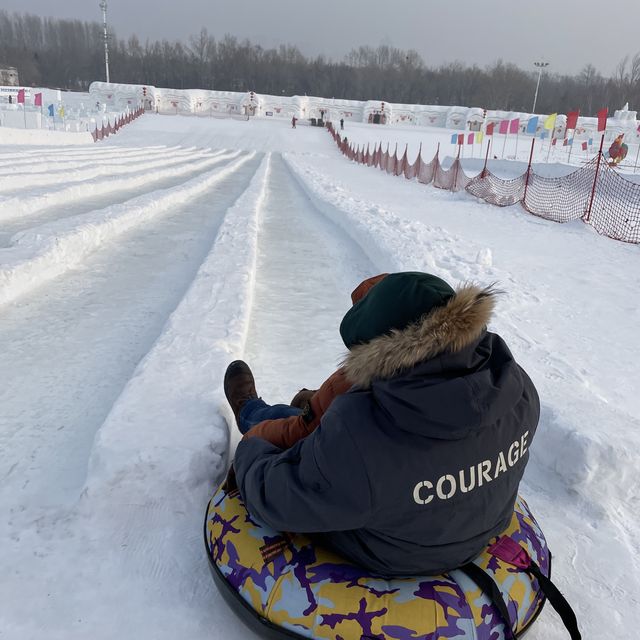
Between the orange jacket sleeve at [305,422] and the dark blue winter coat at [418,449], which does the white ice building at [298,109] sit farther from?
the dark blue winter coat at [418,449]

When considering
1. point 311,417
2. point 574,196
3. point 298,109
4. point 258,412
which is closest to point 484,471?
point 311,417

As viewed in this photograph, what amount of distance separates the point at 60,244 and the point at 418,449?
4.76m

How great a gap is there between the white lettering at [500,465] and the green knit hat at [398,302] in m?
0.45

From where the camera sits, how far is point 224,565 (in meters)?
1.66

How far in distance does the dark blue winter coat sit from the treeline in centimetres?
8679

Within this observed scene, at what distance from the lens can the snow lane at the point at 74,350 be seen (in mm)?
2377

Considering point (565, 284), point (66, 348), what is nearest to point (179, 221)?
point (66, 348)

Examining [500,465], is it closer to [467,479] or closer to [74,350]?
[467,479]

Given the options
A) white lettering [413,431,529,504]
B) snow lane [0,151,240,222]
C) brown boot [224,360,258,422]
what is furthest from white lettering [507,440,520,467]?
snow lane [0,151,240,222]

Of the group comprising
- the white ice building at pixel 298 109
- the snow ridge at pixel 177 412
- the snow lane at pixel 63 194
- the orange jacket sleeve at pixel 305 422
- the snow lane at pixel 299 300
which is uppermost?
the white ice building at pixel 298 109

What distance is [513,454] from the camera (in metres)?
1.45

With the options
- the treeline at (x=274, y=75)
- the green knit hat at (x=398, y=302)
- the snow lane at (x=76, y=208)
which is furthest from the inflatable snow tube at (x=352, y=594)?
the treeline at (x=274, y=75)

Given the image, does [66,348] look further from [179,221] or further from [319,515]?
[179,221]

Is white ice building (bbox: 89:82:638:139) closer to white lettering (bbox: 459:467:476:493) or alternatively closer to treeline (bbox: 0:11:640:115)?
treeline (bbox: 0:11:640:115)
